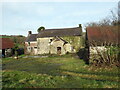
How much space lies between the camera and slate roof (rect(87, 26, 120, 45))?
648 inches

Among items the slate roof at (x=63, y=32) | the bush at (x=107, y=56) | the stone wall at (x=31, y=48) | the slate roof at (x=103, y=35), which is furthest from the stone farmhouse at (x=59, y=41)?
the bush at (x=107, y=56)

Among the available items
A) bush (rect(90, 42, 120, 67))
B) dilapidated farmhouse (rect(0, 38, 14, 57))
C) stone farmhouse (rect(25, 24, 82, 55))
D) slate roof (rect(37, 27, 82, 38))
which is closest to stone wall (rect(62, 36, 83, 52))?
stone farmhouse (rect(25, 24, 82, 55))

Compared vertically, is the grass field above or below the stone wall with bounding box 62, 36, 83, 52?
below

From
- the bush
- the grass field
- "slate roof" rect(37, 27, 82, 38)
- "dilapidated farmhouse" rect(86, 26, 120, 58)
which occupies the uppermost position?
"slate roof" rect(37, 27, 82, 38)

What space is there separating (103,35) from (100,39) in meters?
1.47

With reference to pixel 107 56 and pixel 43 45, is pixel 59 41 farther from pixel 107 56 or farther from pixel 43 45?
pixel 107 56

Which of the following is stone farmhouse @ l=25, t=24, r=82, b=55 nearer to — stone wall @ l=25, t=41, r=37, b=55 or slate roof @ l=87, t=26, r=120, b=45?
stone wall @ l=25, t=41, r=37, b=55

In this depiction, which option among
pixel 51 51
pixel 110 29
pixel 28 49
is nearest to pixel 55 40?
pixel 51 51

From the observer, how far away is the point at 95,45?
50.6 ft

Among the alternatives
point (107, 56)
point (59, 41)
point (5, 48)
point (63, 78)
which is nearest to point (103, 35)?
point (107, 56)

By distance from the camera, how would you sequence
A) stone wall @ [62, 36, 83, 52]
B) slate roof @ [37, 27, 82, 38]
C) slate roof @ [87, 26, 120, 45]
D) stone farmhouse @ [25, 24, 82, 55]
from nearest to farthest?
slate roof @ [87, 26, 120, 45]
stone farmhouse @ [25, 24, 82, 55]
stone wall @ [62, 36, 83, 52]
slate roof @ [37, 27, 82, 38]

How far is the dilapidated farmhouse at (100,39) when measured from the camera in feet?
51.4

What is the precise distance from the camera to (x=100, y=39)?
16.8m

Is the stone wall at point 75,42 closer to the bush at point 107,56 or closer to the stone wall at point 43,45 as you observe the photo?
the stone wall at point 43,45
